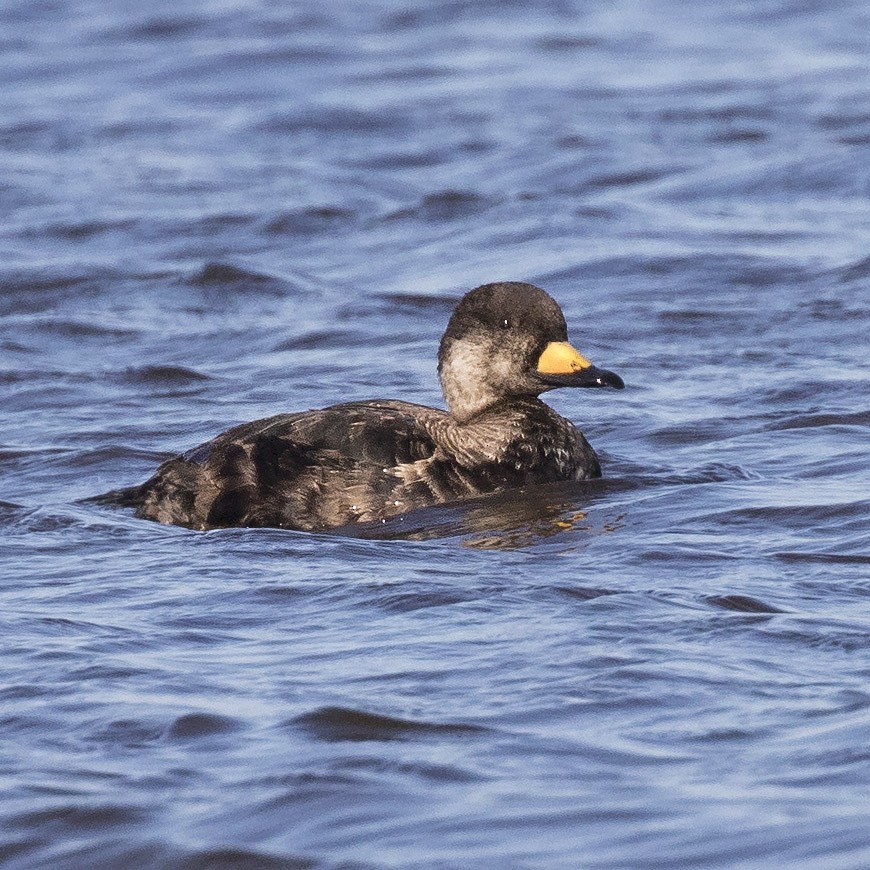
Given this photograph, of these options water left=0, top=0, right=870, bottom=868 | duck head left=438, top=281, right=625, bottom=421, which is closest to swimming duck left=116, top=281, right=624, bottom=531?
duck head left=438, top=281, right=625, bottom=421

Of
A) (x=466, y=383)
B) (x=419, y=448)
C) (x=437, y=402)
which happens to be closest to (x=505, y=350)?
(x=466, y=383)

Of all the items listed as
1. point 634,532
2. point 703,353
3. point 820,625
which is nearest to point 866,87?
point 703,353

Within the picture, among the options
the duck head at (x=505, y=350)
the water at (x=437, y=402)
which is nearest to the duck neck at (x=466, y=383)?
the duck head at (x=505, y=350)

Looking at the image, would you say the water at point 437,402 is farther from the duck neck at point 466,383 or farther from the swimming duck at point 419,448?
the duck neck at point 466,383

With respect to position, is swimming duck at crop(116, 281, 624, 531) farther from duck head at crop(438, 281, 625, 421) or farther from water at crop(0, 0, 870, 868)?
water at crop(0, 0, 870, 868)

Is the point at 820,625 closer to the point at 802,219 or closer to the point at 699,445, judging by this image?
the point at 699,445

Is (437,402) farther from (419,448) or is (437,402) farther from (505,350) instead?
(419,448)

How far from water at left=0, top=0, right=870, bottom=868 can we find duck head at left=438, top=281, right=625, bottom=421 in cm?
54

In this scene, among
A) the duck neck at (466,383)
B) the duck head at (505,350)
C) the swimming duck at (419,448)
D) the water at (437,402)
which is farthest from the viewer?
the duck neck at (466,383)

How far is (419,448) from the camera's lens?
898 cm

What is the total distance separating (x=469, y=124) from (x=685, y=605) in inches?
501

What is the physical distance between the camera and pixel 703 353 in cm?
1227

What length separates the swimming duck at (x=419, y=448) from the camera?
874 cm

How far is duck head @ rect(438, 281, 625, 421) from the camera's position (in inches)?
367
